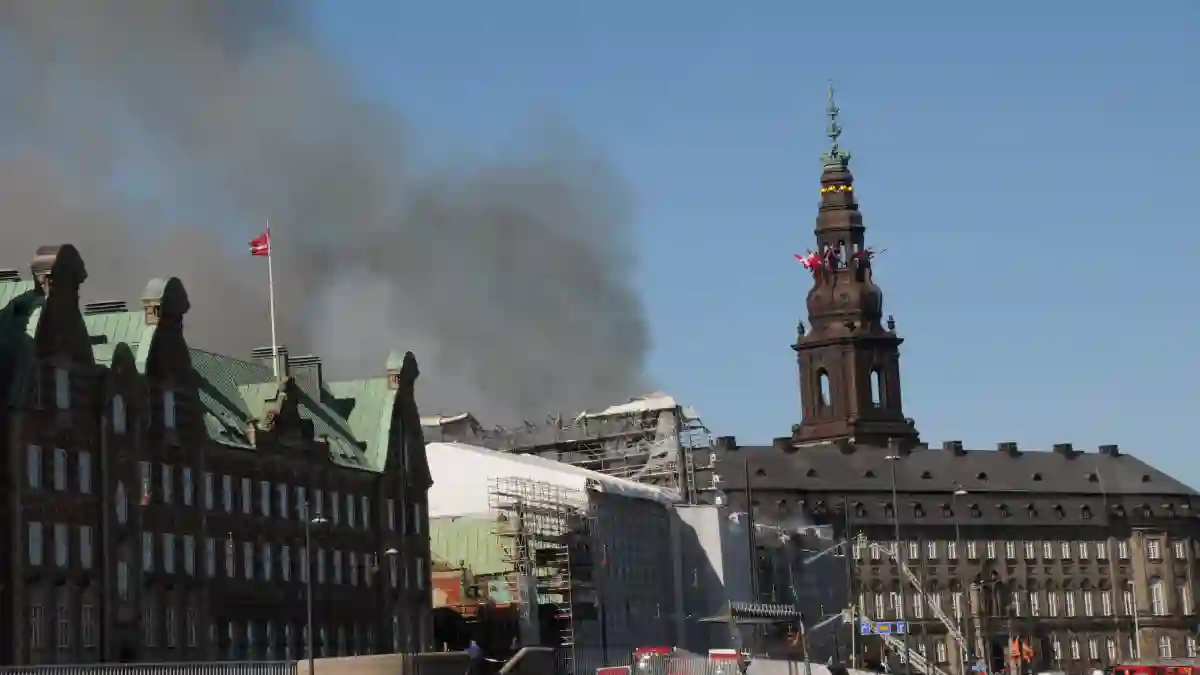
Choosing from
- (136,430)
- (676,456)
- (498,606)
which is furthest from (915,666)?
(136,430)

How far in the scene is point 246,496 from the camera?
112375mm

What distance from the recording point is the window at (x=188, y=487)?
106 metres

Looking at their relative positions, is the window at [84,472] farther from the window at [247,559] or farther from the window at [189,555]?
the window at [247,559]

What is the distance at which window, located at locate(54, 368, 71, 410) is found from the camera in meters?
95.2

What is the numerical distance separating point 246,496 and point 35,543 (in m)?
19.6

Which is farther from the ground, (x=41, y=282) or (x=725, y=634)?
(x=41, y=282)

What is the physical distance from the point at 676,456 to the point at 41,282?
87.8 metres

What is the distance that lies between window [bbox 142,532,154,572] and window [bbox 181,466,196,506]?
3.88 meters

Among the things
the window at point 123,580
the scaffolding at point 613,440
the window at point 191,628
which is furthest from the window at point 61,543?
the scaffolding at point 613,440

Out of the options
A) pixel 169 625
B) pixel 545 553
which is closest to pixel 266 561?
pixel 169 625

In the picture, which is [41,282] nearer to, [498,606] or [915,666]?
[498,606]

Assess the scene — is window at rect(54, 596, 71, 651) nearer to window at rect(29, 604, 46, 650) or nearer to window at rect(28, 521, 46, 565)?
window at rect(29, 604, 46, 650)

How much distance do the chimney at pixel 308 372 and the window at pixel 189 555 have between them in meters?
24.3

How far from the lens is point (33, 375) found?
93.9m
